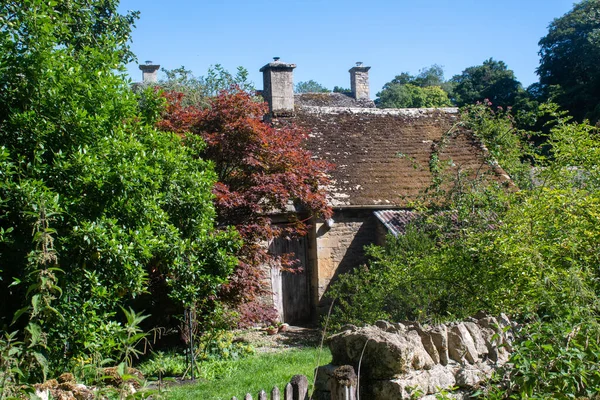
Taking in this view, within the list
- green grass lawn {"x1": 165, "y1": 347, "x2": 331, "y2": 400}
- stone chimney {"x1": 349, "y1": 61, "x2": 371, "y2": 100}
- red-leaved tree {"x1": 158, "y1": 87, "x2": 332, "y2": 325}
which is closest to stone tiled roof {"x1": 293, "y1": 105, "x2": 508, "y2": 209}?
red-leaved tree {"x1": 158, "y1": 87, "x2": 332, "y2": 325}

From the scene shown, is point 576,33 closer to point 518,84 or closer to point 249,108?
point 518,84

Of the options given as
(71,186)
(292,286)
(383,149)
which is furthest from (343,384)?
(383,149)

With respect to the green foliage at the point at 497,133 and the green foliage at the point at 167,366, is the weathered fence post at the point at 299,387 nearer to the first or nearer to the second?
the green foliage at the point at 167,366

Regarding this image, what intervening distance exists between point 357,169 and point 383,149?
1.33 m

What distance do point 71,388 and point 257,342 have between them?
924 cm

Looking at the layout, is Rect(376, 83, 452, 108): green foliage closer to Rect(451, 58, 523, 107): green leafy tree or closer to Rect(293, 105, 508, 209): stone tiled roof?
Rect(451, 58, 523, 107): green leafy tree

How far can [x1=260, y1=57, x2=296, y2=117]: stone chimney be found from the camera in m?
16.3

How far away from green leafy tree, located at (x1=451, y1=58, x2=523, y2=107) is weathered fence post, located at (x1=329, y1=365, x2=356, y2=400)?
1269 inches

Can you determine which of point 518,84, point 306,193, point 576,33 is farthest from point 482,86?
point 306,193

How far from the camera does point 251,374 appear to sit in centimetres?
909

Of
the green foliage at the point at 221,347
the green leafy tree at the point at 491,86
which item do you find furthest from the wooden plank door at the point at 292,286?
the green leafy tree at the point at 491,86

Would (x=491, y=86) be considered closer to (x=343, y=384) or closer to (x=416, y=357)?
(x=416, y=357)

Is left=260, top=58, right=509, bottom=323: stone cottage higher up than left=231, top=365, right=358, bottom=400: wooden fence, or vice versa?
left=260, top=58, right=509, bottom=323: stone cottage

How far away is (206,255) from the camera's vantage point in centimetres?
889
